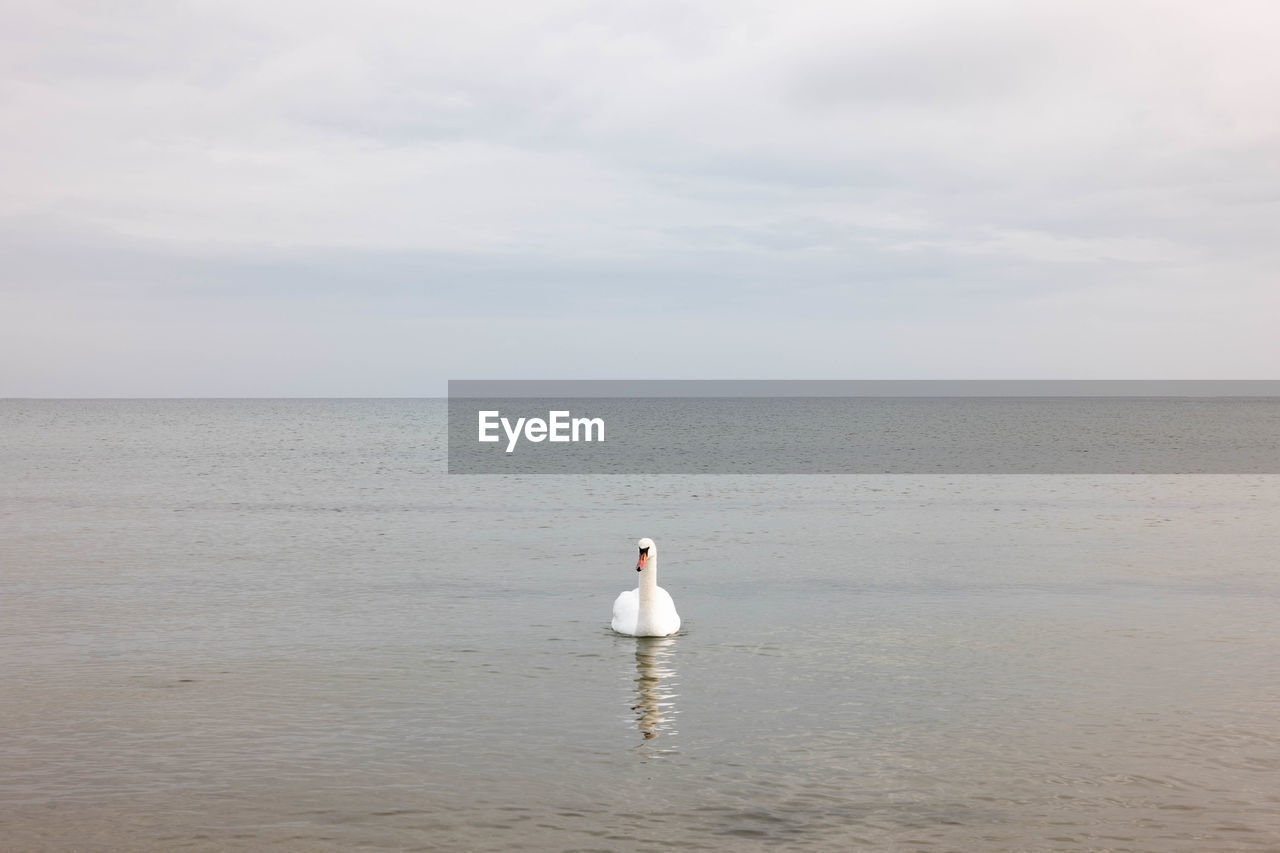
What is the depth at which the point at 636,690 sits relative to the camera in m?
17.5

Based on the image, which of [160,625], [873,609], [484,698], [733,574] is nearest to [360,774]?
[484,698]

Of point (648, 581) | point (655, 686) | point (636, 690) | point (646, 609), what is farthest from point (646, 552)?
point (636, 690)

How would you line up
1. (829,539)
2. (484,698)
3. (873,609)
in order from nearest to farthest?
1. (484,698)
2. (873,609)
3. (829,539)

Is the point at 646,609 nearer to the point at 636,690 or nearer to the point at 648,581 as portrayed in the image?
the point at 648,581

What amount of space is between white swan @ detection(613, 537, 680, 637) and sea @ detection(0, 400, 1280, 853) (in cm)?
40

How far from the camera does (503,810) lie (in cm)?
1249

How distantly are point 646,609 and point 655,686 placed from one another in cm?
346

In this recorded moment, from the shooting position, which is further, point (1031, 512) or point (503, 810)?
point (1031, 512)

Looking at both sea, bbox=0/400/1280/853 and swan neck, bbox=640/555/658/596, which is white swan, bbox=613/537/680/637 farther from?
sea, bbox=0/400/1280/853

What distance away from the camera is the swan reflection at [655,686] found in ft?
51.4

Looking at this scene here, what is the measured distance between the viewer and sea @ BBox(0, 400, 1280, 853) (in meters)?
12.3

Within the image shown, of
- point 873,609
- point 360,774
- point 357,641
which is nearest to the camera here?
point 360,774

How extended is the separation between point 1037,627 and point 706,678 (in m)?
7.55

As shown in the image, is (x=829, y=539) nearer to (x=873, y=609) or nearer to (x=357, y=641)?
(x=873, y=609)
